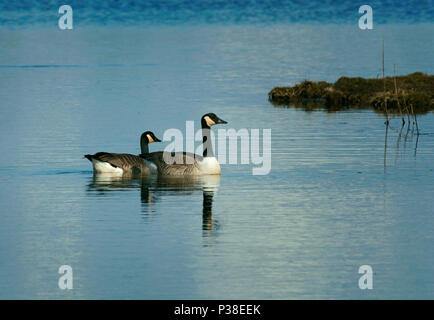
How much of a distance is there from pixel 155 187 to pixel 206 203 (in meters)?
2.96

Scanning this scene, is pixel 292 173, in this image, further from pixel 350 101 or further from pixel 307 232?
pixel 350 101

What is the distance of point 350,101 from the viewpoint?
48.1 m

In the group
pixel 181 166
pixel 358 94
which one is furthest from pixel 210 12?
pixel 181 166

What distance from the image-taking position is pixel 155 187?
26000 mm

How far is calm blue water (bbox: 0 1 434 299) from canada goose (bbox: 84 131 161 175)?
1.30 ft

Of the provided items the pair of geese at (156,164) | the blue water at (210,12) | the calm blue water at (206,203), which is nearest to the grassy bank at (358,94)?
the calm blue water at (206,203)

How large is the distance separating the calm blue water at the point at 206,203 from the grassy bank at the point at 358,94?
1.80 m

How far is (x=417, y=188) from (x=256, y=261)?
8590mm

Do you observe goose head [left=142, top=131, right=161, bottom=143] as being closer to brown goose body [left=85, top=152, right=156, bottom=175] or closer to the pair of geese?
the pair of geese

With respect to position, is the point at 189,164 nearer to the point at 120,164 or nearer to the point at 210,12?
the point at 120,164

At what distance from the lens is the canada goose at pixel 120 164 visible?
27.5 meters

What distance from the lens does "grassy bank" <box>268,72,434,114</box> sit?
4566cm

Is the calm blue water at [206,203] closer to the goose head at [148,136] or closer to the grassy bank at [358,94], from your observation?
the grassy bank at [358,94]

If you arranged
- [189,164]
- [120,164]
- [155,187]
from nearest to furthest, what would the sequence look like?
[155,187] → [120,164] → [189,164]
